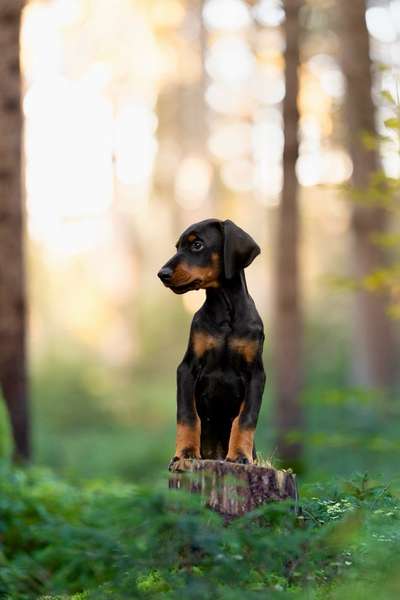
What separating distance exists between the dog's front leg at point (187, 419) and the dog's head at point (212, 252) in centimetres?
46

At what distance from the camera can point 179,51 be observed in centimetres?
3039

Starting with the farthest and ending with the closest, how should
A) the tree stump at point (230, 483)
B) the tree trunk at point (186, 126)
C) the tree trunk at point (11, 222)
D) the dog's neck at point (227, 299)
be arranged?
the tree trunk at point (186, 126) < the tree trunk at point (11, 222) < the dog's neck at point (227, 299) < the tree stump at point (230, 483)

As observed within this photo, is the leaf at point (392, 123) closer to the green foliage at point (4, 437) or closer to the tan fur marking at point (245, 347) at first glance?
the tan fur marking at point (245, 347)

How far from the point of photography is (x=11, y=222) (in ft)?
37.7

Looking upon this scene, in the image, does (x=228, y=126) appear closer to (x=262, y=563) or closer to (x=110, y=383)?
(x=110, y=383)

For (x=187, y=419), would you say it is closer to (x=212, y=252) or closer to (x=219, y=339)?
(x=219, y=339)

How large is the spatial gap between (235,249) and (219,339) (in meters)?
0.45

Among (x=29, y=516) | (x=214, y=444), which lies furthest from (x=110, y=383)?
(x=214, y=444)

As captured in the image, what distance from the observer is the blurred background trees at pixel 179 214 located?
14.4 meters

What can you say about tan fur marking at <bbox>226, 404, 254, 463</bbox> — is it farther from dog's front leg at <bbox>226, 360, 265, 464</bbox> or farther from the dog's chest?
the dog's chest

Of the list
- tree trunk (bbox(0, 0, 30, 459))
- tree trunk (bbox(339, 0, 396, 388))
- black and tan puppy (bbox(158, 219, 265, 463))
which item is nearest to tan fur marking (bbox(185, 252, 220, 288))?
black and tan puppy (bbox(158, 219, 265, 463))

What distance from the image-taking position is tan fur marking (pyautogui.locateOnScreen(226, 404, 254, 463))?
4.89m

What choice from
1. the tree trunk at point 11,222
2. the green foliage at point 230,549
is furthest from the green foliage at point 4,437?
the green foliage at point 230,549

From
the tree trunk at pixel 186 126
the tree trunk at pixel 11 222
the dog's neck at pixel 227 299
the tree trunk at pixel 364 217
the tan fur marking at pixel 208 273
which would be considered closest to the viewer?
the tan fur marking at pixel 208 273
